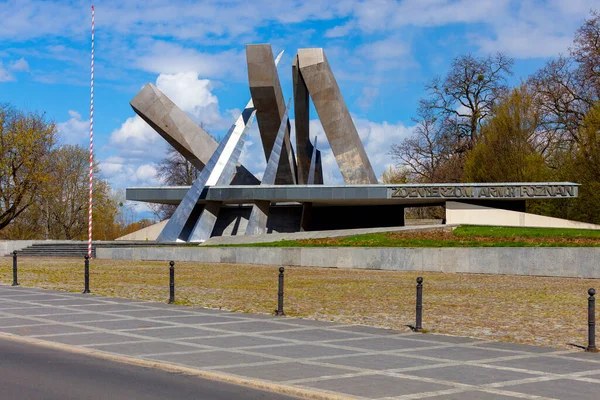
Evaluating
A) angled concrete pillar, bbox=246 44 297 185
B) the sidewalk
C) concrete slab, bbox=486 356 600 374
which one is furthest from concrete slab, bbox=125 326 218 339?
angled concrete pillar, bbox=246 44 297 185

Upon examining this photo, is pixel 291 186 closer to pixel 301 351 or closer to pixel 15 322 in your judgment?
pixel 15 322

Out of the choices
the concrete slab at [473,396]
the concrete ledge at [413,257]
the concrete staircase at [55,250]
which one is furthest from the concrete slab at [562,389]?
the concrete staircase at [55,250]

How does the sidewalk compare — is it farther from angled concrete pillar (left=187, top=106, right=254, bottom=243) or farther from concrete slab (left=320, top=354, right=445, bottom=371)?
angled concrete pillar (left=187, top=106, right=254, bottom=243)

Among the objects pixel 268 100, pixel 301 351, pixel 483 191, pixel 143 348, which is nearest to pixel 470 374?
pixel 301 351

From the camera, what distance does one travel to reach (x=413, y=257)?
86.0ft

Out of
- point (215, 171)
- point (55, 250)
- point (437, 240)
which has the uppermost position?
point (215, 171)

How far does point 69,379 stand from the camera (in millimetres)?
7219

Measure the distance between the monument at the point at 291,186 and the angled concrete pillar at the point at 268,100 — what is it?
54 millimetres

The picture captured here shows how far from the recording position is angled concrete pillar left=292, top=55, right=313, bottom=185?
140 ft

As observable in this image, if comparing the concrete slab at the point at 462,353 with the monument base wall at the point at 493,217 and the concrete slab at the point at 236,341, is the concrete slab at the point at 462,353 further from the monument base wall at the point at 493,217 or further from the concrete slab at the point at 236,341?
the monument base wall at the point at 493,217

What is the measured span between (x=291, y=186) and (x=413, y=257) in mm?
12885

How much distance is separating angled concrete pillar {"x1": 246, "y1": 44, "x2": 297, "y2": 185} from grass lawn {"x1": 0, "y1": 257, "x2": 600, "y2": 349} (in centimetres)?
1465

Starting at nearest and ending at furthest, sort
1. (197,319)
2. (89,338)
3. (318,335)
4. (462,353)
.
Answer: (462,353), (89,338), (318,335), (197,319)

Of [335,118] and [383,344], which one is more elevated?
[335,118]
